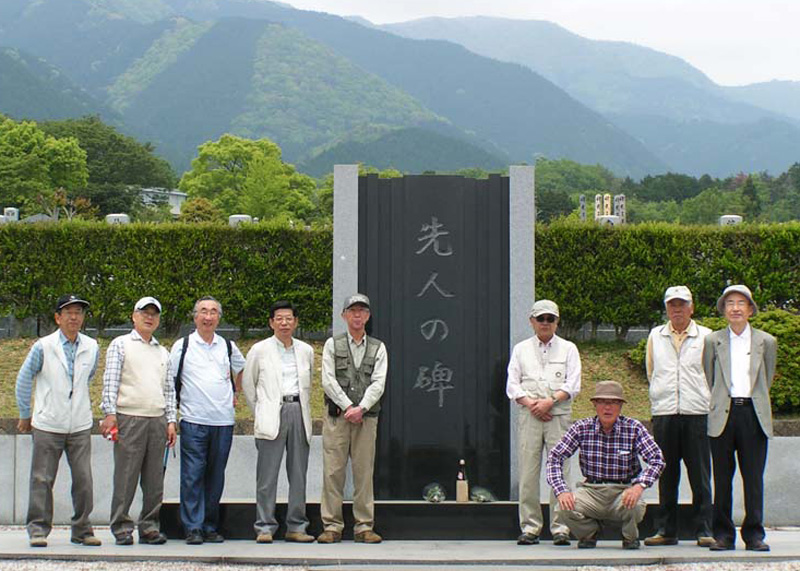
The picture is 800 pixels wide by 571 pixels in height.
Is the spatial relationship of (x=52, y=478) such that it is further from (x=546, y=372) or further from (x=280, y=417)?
(x=546, y=372)

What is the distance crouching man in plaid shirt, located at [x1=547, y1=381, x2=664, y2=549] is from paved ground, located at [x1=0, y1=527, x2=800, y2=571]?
0.23 metres

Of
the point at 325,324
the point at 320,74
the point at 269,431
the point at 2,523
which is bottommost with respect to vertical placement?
the point at 2,523

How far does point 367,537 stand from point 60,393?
2.27 metres

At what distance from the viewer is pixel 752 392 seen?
6.49 meters

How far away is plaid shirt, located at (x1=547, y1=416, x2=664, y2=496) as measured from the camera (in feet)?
21.2

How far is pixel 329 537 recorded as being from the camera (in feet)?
22.6

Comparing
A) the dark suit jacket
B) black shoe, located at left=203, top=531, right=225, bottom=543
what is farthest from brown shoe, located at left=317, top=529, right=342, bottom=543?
the dark suit jacket

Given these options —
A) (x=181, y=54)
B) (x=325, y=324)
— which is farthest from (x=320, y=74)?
(x=325, y=324)

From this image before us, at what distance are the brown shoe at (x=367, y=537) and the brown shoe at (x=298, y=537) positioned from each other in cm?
32

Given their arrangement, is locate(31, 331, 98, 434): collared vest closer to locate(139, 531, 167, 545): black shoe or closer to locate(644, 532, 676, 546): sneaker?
locate(139, 531, 167, 545): black shoe

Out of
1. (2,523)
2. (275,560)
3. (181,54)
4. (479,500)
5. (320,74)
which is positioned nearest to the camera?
(275,560)

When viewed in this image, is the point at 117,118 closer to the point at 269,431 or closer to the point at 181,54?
the point at 181,54

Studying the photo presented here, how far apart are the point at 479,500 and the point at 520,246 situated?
6.50 ft

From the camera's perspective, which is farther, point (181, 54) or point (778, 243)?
point (181, 54)
